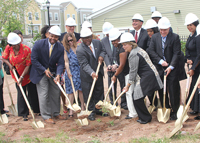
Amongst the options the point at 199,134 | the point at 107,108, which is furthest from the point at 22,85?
the point at 199,134

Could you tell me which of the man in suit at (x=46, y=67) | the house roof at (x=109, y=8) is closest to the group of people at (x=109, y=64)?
the man in suit at (x=46, y=67)

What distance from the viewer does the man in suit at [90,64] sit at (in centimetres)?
A: 519

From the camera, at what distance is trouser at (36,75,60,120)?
5215 millimetres

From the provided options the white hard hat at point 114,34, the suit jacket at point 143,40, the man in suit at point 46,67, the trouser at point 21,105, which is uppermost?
the white hard hat at point 114,34

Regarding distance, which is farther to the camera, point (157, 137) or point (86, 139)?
point (86, 139)

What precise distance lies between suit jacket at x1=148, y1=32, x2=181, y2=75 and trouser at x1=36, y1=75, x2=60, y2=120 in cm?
234

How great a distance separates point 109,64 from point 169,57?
140 cm

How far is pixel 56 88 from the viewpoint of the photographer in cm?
543

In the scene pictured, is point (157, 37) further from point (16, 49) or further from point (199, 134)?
point (16, 49)

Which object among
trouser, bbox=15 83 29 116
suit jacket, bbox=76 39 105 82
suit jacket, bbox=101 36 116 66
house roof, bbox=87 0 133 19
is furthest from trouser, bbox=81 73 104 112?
house roof, bbox=87 0 133 19

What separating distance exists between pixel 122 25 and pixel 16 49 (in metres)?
16.3

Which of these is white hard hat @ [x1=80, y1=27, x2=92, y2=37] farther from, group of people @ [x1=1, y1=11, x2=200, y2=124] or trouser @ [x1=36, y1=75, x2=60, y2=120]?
trouser @ [x1=36, y1=75, x2=60, y2=120]

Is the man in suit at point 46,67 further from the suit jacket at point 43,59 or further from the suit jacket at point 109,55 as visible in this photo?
the suit jacket at point 109,55

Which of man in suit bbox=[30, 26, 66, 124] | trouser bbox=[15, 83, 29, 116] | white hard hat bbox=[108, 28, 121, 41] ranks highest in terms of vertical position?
white hard hat bbox=[108, 28, 121, 41]
